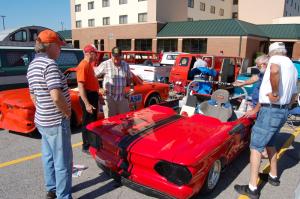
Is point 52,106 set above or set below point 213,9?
below

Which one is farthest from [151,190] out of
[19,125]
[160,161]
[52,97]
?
[19,125]

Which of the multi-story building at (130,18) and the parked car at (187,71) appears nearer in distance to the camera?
the parked car at (187,71)

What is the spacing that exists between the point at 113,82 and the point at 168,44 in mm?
26617

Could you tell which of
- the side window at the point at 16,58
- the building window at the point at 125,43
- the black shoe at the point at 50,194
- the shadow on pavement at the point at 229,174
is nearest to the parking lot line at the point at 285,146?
the shadow on pavement at the point at 229,174

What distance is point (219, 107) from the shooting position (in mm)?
4836

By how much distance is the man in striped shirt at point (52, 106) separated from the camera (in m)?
2.71

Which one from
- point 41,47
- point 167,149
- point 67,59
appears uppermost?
point 41,47

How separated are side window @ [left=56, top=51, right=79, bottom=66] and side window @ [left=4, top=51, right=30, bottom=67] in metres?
1.01

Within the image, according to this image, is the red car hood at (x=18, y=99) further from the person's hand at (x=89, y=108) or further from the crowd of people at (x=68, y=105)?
the person's hand at (x=89, y=108)

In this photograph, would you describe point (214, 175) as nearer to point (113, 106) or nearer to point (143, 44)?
point (113, 106)

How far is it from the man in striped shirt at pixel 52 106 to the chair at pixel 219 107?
2.67m

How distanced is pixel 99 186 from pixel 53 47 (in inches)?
76.9

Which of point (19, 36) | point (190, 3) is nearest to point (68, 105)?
point (19, 36)

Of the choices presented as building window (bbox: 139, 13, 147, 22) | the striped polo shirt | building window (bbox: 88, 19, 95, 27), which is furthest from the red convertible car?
building window (bbox: 88, 19, 95, 27)
